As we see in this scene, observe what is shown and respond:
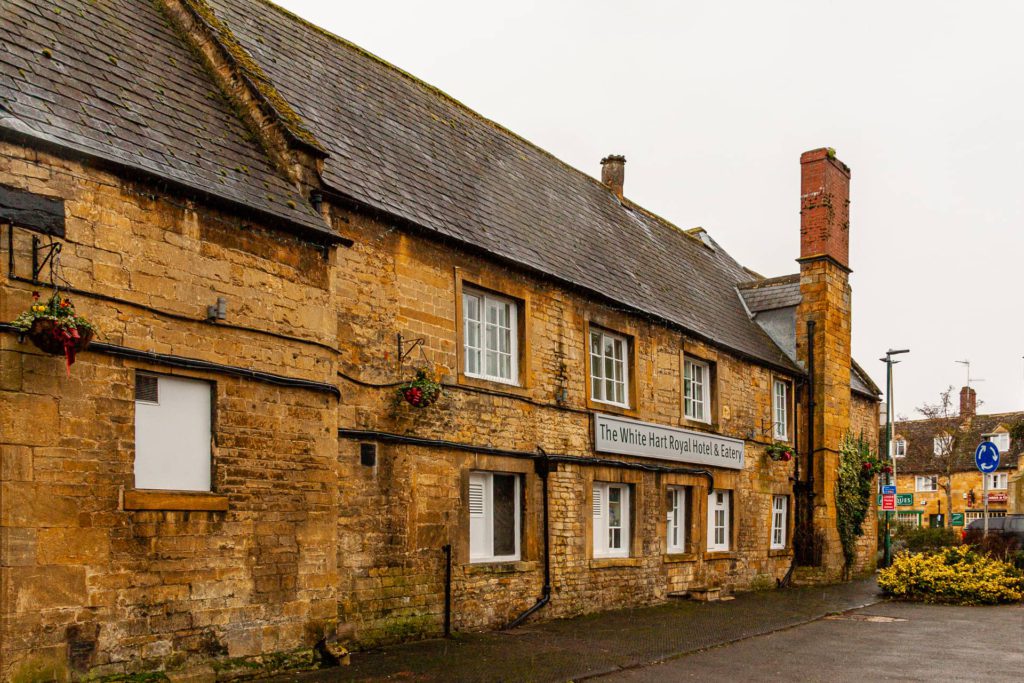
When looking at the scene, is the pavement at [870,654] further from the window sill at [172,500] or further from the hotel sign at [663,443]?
the window sill at [172,500]

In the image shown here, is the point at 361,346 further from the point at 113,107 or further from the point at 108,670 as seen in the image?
the point at 108,670

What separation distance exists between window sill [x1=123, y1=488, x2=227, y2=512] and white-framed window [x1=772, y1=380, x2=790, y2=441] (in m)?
16.1

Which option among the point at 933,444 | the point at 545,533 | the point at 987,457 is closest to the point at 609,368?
the point at 545,533

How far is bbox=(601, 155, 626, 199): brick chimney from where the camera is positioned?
75.4ft

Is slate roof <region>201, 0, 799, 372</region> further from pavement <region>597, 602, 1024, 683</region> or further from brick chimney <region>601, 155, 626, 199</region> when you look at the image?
pavement <region>597, 602, 1024, 683</region>

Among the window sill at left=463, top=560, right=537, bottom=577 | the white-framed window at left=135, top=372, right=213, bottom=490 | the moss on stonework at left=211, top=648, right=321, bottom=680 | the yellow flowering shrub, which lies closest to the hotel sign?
the window sill at left=463, top=560, right=537, bottom=577

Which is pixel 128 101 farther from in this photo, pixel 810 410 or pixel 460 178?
pixel 810 410

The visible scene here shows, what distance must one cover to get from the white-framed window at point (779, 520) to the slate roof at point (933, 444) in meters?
38.0

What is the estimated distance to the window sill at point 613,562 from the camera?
1611 centimetres

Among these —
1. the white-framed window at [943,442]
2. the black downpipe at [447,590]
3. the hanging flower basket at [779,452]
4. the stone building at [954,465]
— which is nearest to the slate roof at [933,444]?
the stone building at [954,465]

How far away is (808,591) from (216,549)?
15477 millimetres

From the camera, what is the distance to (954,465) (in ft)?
193

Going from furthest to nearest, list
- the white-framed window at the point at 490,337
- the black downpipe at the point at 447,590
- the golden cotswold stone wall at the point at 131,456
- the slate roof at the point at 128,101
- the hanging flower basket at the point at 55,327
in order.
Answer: the white-framed window at the point at 490,337
the black downpipe at the point at 447,590
the slate roof at the point at 128,101
the golden cotswold stone wall at the point at 131,456
the hanging flower basket at the point at 55,327

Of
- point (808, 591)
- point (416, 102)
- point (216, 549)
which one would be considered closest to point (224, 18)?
point (416, 102)
